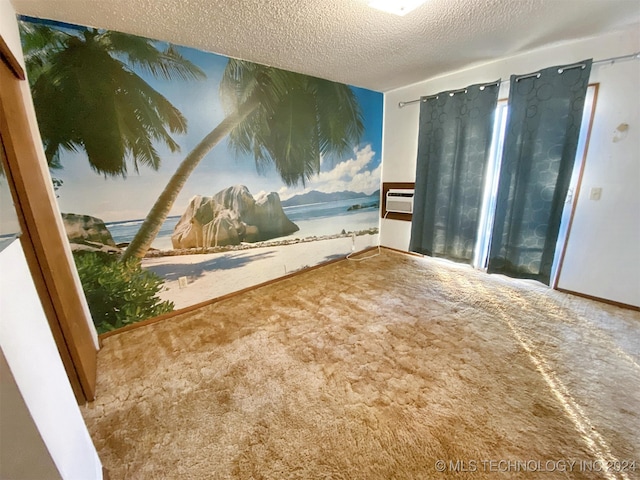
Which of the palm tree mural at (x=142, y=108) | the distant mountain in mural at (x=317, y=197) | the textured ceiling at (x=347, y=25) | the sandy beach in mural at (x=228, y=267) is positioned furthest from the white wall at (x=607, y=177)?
the sandy beach in mural at (x=228, y=267)

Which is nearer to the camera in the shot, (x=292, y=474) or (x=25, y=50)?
(x=292, y=474)

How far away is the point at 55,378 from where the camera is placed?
80 centimetres

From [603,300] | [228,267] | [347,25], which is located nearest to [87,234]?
[228,267]

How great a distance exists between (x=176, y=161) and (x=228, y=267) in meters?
1.08

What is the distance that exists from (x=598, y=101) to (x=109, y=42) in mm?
3838

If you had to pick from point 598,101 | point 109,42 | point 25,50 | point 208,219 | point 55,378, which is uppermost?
point 109,42

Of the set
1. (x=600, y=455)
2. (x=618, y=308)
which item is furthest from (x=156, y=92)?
(x=618, y=308)

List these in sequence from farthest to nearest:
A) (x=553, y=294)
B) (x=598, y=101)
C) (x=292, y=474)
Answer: (x=553, y=294)
(x=598, y=101)
(x=292, y=474)

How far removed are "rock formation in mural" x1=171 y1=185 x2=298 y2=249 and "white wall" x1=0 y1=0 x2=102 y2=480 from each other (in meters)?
1.52

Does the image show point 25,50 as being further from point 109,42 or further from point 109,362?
point 109,362

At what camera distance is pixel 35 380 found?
0.69 metres

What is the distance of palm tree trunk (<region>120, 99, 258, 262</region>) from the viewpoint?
6.77 feet

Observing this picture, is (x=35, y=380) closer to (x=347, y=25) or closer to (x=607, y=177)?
(x=347, y=25)

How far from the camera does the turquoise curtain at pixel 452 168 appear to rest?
107 inches
